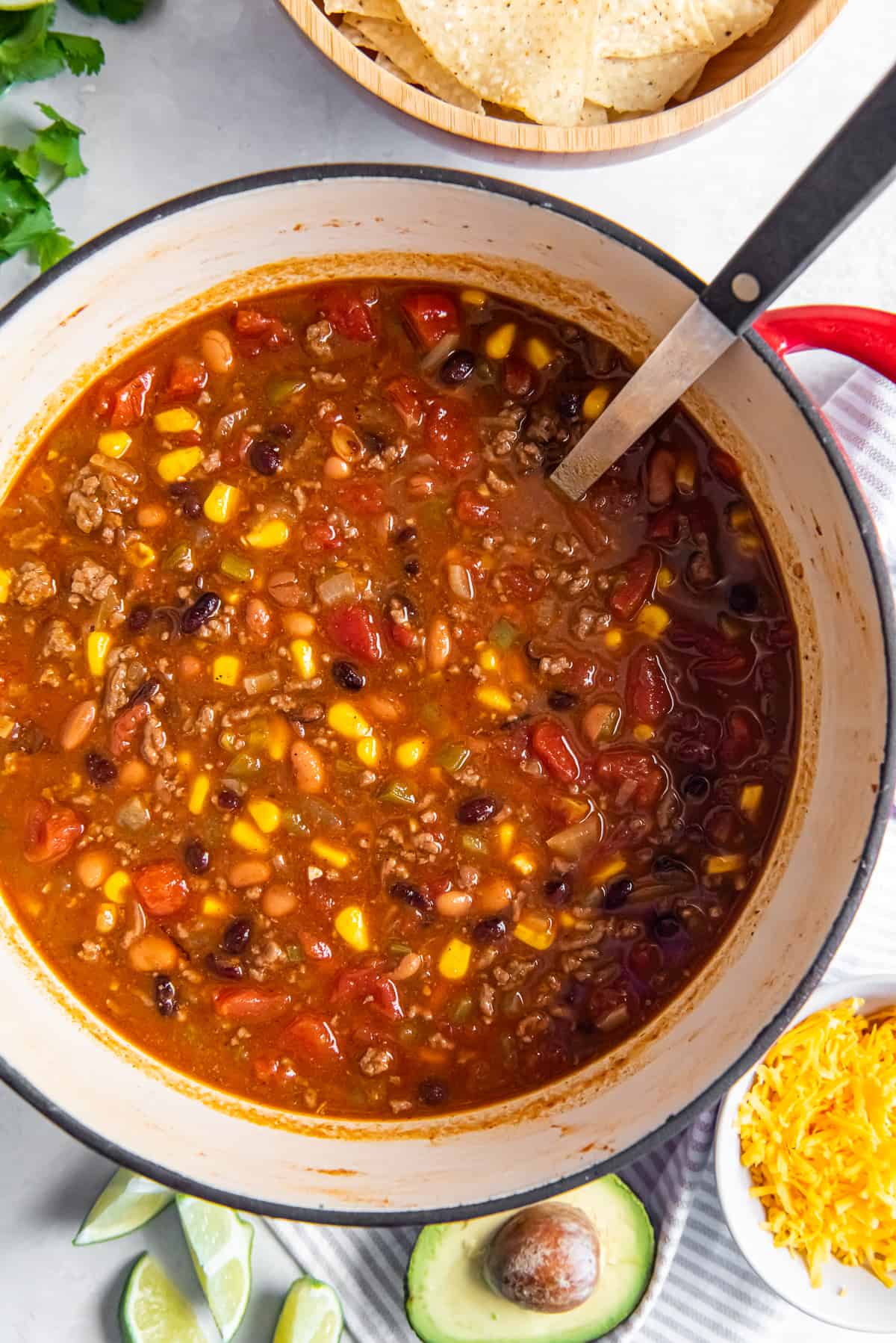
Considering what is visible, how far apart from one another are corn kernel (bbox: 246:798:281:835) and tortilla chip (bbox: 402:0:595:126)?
190 cm

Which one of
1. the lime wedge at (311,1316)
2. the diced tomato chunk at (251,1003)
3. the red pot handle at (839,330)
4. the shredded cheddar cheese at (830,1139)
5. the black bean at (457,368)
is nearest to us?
the red pot handle at (839,330)

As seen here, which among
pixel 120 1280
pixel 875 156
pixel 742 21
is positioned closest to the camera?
pixel 875 156

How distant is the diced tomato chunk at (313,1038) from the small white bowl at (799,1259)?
1084mm

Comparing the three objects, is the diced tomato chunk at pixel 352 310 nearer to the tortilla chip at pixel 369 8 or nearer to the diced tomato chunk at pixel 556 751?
the tortilla chip at pixel 369 8

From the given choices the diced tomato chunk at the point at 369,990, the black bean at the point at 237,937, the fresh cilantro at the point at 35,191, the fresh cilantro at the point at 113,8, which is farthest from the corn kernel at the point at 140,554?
the fresh cilantro at the point at 113,8

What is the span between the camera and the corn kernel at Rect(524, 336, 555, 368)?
3219mm

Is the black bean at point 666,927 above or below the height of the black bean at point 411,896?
above

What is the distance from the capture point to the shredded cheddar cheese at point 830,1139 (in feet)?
11.2

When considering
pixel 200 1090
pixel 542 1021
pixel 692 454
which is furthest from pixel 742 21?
pixel 200 1090

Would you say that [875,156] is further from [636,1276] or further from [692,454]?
[636,1276]

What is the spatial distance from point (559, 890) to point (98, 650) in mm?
→ 1374

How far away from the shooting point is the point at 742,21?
3.16 m

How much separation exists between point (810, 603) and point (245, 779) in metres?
1.56

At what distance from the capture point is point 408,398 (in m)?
3.19
